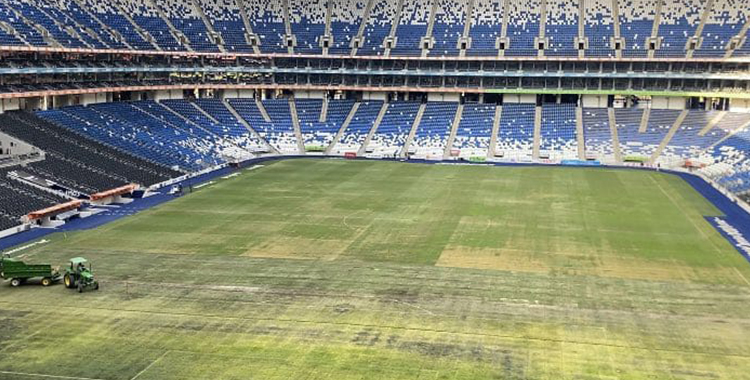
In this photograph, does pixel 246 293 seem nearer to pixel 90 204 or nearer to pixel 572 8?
pixel 90 204

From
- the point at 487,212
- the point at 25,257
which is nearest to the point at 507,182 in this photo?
the point at 487,212

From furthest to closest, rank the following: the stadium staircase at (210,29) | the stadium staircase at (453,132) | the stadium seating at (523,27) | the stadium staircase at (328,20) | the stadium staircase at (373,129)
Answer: the stadium staircase at (328,20)
the stadium staircase at (210,29)
the stadium seating at (523,27)
the stadium staircase at (373,129)
the stadium staircase at (453,132)

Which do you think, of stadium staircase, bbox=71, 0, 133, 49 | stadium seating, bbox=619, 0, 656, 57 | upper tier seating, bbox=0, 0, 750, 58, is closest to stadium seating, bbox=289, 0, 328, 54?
upper tier seating, bbox=0, 0, 750, 58

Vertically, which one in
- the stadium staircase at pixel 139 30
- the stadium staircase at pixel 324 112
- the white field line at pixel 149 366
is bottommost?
the white field line at pixel 149 366

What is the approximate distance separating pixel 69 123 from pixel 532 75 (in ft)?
171

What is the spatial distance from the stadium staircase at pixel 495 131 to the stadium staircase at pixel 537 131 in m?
4.24

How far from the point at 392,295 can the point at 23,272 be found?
54.7ft

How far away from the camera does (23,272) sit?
1253 inches

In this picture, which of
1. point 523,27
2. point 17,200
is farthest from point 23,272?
point 523,27

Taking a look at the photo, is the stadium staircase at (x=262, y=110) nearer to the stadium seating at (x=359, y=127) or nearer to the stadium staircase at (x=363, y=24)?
the stadium seating at (x=359, y=127)

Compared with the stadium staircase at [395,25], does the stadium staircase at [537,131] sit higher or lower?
lower

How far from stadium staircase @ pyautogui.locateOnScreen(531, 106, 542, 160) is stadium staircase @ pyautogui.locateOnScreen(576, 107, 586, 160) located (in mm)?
4267

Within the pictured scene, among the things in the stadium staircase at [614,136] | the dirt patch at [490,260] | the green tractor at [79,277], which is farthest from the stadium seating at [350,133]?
the dirt patch at [490,260]

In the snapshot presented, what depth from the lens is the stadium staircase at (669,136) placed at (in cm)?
7506
